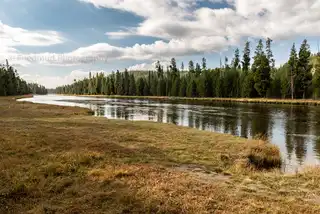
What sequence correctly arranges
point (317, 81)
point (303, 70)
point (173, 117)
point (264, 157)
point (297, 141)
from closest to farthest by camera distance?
point (264, 157) → point (297, 141) → point (173, 117) → point (317, 81) → point (303, 70)

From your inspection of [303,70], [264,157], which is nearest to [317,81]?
[303,70]

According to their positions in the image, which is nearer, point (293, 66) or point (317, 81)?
point (317, 81)

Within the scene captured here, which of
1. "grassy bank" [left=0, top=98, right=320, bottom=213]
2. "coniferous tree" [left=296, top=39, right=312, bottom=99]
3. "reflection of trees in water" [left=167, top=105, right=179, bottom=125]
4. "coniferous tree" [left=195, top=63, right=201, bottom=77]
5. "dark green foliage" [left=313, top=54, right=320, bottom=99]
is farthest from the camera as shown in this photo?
"coniferous tree" [left=195, top=63, right=201, bottom=77]

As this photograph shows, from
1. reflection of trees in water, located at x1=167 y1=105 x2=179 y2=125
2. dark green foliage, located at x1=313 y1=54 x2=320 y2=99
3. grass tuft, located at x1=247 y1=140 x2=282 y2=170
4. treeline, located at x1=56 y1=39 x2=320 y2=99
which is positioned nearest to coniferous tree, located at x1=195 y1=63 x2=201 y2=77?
treeline, located at x1=56 y1=39 x2=320 y2=99

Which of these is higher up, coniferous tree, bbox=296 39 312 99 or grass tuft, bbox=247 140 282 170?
coniferous tree, bbox=296 39 312 99

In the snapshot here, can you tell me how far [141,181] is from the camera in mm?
8945

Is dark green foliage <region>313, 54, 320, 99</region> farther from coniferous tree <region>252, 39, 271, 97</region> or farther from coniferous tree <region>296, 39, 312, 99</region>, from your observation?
coniferous tree <region>252, 39, 271, 97</region>

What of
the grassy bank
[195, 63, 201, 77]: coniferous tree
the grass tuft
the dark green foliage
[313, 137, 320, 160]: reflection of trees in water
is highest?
[195, 63, 201, 77]: coniferous tree

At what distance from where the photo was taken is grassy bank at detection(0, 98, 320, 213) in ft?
23.4

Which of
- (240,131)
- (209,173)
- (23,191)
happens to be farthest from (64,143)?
(240,131)

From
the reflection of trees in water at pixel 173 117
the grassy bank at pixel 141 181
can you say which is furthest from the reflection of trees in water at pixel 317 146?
the reflection of trees in water at pixel 173 117

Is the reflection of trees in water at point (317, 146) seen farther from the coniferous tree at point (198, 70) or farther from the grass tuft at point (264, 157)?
the coniferous tree at point (198, 70)

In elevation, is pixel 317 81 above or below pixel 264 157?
above

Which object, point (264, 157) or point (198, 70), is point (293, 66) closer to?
point (198, 70)
